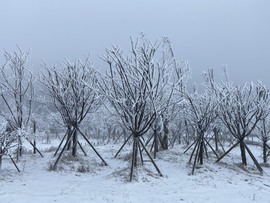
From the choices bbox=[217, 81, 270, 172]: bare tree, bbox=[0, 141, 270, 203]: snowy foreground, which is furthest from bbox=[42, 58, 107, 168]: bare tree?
bbox=[217, 81, 270, 172]: bare tree

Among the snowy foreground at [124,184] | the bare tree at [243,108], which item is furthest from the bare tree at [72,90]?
the bare tree at [243,108]

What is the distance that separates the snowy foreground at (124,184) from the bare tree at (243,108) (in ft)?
7.16

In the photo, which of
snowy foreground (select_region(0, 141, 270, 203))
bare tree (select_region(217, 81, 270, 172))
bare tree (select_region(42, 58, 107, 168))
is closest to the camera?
snowy foreground (select_region(0, 141, 270, 203))

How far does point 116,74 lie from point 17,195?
6.48m

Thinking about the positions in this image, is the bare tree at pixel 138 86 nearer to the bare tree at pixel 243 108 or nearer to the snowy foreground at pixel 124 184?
the snowy foreground at pixel 124 184

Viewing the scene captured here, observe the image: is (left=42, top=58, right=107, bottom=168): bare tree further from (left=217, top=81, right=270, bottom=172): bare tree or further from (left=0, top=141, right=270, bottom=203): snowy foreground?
(left=217, top=81, right=270, bottom=172): bare tree

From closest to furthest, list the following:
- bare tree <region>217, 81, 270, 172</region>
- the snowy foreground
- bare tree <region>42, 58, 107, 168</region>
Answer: the snowy foreground → bare tree <region>42, 58, 107, 168</region> → bare tree <region>217, 81, 270, 172</region>

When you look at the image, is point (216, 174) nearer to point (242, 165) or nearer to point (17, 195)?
point (242, 165)

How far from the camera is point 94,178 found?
11828 millimetres

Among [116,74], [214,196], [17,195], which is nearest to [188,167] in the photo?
[214,196]

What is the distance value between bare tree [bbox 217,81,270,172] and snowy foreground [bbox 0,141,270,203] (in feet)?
7.16

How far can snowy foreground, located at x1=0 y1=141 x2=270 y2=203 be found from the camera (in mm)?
9320

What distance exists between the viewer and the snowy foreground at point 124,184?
9.32 m

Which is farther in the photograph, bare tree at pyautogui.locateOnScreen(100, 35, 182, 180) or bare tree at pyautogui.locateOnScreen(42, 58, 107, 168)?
bare tree at pyautogui.locateOnScreen(42, 58, 107, 168)
